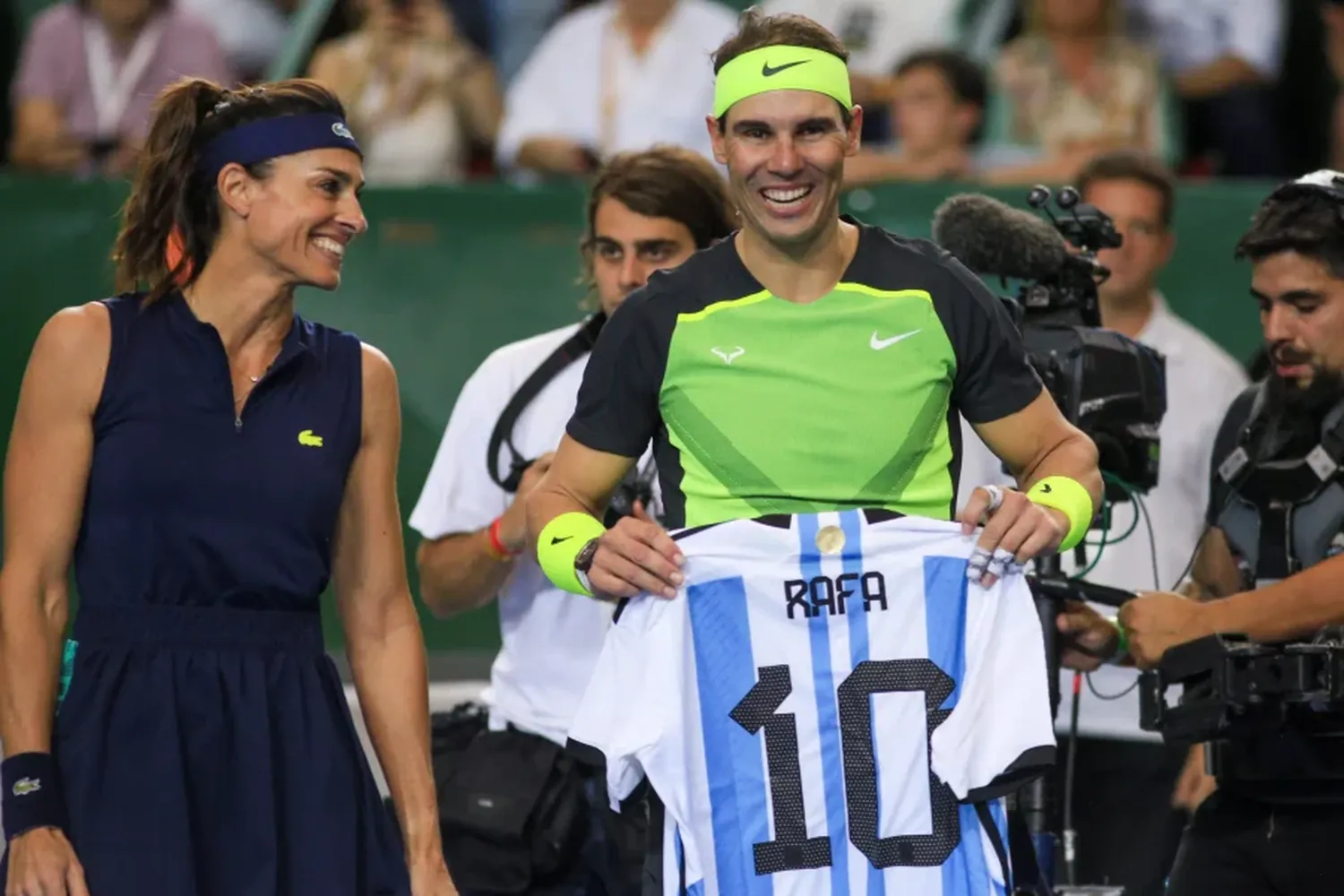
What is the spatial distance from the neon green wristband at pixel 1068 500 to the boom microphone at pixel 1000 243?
1309 mm

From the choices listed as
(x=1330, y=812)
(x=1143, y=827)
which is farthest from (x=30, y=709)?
(x=1143, y=827)

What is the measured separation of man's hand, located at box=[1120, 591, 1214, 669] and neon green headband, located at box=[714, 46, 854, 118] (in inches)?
62.8

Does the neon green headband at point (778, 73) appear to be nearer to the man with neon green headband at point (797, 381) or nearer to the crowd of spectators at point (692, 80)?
the man with neon green headband at point (797, 381)

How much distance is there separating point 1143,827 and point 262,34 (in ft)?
16.8

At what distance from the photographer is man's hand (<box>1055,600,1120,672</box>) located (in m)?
5.16

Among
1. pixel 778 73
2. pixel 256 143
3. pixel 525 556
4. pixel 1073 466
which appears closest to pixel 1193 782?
pixel 525 556

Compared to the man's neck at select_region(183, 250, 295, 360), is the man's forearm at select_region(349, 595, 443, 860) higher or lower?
lower

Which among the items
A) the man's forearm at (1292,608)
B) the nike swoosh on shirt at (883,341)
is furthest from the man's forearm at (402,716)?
the man's forearm at (1292,608)

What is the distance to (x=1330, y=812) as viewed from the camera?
4.92 meters

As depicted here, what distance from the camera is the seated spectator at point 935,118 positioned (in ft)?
28.0

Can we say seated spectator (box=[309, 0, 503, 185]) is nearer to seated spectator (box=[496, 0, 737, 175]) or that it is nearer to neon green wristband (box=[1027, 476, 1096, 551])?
seated spectator (box=[496, 0, 737, 175])

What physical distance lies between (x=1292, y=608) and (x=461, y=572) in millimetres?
1852

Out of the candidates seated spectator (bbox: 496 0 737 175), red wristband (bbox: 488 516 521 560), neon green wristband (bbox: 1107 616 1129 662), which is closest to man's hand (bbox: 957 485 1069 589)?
neon green wristband (bbox: 1107 616 1129 662)

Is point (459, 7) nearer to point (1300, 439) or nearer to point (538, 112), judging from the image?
point (538, 112)
